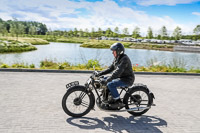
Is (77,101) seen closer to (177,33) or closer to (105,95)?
(105,95)

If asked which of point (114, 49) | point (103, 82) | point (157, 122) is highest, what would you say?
point (114, 49)

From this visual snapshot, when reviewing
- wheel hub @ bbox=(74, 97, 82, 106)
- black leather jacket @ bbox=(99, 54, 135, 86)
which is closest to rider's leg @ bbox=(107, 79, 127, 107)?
black leather jacket @ bbox=(99, 54, 135, 86)

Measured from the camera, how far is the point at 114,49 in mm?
5031

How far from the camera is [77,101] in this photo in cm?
516

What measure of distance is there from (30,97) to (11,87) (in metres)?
1.70

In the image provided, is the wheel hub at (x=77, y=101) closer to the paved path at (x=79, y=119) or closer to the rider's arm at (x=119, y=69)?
the paved path at (x=79, y=119)

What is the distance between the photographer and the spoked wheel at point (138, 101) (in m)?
5.35

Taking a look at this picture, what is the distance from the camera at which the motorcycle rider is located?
5004mm

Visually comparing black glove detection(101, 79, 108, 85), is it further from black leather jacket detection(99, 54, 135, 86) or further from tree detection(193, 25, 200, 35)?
tree detection(193, 25, 200, 35)

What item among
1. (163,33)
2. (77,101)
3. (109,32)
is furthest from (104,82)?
(109,32)

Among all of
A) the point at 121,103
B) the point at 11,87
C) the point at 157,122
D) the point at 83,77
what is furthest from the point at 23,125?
the point at 83,77

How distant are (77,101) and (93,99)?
40 cm

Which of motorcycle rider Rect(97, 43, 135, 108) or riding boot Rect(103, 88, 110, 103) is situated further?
riding boot Rect(103, 88, 110, 103)

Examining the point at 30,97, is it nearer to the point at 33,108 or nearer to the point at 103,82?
the point at 33,108
